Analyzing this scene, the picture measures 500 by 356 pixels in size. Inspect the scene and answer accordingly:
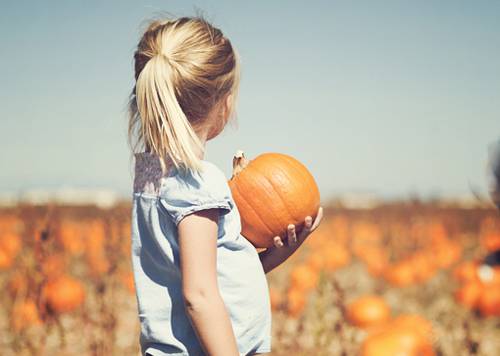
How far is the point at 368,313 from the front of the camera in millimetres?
4938

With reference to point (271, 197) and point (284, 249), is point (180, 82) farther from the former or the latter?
point (284, 249)

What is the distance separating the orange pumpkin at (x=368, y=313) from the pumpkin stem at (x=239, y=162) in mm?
3176

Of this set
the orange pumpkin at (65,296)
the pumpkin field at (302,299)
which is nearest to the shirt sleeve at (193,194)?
the pumpkin field at (302,299)

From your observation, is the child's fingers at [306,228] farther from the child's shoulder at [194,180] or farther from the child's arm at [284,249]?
the child's shoulder at [194,180]

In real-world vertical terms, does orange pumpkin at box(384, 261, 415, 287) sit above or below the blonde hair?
below

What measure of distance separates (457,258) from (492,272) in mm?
2752

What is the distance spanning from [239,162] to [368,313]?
3225 mm

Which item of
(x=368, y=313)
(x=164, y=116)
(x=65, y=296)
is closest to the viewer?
(x=164, y=116)

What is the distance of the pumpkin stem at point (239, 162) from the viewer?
6.86 ft

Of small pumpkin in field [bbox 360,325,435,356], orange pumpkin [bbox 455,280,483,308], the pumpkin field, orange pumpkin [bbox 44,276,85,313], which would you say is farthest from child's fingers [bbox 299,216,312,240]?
orange pumpkin [bbox 455,280,483,308]

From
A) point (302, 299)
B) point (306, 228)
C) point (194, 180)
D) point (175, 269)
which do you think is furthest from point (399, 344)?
point (194, 180)

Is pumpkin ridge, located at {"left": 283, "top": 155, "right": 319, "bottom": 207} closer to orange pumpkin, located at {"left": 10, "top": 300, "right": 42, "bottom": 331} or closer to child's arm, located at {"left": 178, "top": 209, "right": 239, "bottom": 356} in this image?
child's arm, located at {"left": 178, "top": 209, "right": 239, "bottom": 356}

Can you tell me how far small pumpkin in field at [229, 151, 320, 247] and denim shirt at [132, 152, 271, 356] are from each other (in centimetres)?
20

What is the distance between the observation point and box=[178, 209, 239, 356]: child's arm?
5.06ft
